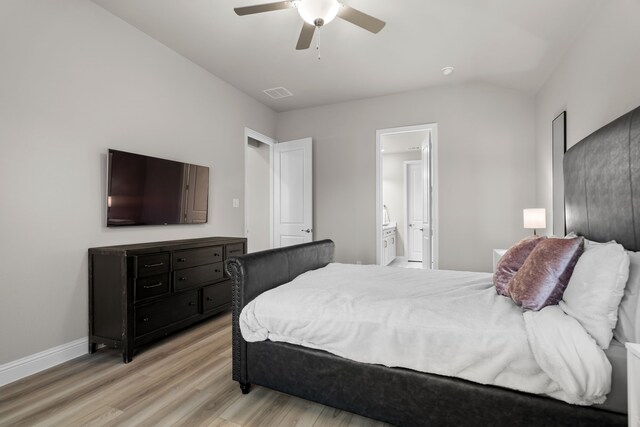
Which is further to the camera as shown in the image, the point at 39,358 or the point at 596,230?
the point at 39,358

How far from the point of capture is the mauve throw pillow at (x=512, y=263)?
69.5 inches

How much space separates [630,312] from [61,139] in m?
3.47

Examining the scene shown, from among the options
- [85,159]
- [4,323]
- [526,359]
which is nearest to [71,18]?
[85,159]

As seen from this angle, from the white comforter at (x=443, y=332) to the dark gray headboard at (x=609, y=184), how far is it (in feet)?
2.16

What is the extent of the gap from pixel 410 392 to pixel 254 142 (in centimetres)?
444

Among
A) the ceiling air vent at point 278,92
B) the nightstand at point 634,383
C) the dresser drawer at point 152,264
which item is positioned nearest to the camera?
the nightstand at point 634,383

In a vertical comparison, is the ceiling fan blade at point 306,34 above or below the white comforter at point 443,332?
above

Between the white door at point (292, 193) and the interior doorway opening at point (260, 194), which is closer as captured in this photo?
the white door at point (292, 193)

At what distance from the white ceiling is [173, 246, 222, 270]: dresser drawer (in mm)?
2063

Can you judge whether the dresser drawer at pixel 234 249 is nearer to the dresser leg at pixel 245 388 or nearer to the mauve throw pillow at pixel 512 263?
the dresser leg at pixel 245 388

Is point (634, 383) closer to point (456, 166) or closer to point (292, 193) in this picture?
point (456, 166)

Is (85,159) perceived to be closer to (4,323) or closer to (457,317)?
(4,323)

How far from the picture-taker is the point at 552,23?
2.49 metres

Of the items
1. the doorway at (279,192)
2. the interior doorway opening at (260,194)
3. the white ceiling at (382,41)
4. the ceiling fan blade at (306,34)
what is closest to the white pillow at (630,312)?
the white ceiling at (382,41)
